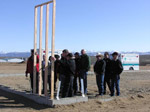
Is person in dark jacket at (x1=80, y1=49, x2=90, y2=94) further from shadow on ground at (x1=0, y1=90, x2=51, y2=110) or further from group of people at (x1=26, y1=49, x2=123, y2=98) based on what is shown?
shadow on ground at (x1=0, y1=90, x2=51, y2=110)

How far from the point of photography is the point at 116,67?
989 cm

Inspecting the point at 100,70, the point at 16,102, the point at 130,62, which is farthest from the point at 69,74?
the point at 130,62

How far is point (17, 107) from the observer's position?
854 centimetres

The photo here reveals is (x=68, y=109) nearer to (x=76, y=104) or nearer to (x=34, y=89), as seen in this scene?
(x=76, y=104)

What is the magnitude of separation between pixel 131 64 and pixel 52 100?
1085 inches

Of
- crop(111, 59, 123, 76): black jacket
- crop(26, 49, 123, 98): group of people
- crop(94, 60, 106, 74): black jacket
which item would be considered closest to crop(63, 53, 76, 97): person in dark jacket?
crop(26, 49, 123, 98): group of people

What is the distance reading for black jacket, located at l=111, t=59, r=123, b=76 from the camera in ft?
32.3

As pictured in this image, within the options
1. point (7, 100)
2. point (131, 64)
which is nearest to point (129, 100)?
point (7, 100)

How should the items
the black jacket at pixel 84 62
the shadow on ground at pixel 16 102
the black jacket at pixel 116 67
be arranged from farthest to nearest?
the black jacket at pixel 84 62
the black jacket at pixel 116 67
the shadow on ground at pixel 16 102

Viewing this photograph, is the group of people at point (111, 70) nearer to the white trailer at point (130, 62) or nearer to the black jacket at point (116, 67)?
the black jacket at point (116, 67)

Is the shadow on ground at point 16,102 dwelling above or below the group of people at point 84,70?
below

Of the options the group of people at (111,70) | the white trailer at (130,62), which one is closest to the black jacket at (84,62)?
the group of people at (111,70)

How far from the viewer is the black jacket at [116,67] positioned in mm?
9844

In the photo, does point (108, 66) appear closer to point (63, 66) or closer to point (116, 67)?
point (116, 67)
